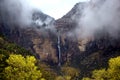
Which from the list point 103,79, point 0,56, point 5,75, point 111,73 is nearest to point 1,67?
point 0,56

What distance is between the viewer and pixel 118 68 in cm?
10312

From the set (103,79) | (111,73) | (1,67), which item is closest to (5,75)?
(1,67)

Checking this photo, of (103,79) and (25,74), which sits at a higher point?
(25,74)

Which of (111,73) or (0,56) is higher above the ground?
(0,56)

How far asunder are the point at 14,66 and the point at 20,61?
86.0 inches

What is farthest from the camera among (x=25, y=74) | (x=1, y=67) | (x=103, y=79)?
(x=103, y=79)

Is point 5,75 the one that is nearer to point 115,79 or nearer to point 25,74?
point 25,74

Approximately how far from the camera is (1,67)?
10038 cm

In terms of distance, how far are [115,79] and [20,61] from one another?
1310 inches

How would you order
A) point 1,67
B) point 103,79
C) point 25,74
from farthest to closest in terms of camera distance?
1. point 103,79
2. point 1,67
3. point 25,74

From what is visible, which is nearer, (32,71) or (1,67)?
(32,71)

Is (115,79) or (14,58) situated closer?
(14,58)

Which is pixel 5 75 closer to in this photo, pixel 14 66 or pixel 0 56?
pixel 14 66

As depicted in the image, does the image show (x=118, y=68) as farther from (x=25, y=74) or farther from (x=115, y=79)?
A: (x=25, y=74)
